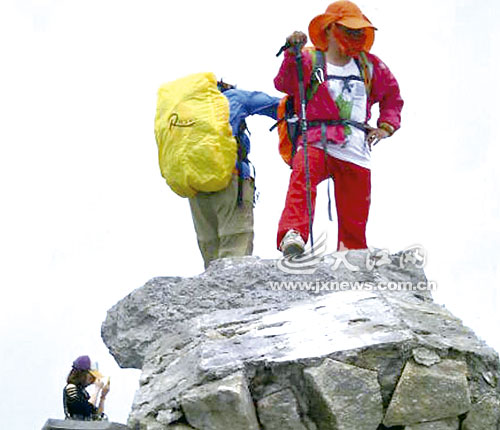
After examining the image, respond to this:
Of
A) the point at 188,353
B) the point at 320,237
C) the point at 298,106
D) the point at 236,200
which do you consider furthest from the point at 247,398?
the point at 236,200

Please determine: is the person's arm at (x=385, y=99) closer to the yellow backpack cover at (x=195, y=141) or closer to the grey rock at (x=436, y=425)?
the yellow backpack cover at (x=195, y=141)

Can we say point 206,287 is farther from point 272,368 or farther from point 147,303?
point 272,368

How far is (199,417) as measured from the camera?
4.32m

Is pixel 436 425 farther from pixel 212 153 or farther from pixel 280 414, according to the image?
pixel 212 153

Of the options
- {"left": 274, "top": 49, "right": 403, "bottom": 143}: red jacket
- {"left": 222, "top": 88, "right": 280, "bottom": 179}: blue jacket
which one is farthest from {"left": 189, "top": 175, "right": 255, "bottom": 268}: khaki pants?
{"left": 274, "top": 49, "right": 403, "bottom": 143}: red jacket

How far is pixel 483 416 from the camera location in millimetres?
4387

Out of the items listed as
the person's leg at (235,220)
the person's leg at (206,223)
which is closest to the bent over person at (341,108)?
the person's leg at (235,220)

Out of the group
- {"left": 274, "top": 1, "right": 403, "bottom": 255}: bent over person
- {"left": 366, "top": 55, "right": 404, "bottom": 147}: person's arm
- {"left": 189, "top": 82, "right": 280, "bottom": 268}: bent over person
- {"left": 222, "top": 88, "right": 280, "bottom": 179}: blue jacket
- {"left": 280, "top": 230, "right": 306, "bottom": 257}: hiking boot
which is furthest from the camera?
{"left": 189, "top": 82, "right": 280, "bottom": 268}: bent over person

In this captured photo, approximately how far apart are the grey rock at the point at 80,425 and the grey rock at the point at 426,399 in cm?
193

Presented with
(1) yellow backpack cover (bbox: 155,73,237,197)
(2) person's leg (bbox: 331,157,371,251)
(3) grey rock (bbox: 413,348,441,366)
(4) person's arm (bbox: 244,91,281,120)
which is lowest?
(3) grey rock (bbox: 413,348,441,366)

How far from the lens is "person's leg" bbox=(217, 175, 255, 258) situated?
7.90 m

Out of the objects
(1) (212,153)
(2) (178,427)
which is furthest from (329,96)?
(2) (178,427)

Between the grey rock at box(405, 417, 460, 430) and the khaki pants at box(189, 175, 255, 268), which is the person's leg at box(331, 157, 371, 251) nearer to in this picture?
the khaki pants at box(189, 175, 255, 268)

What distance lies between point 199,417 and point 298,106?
310 centimetres
